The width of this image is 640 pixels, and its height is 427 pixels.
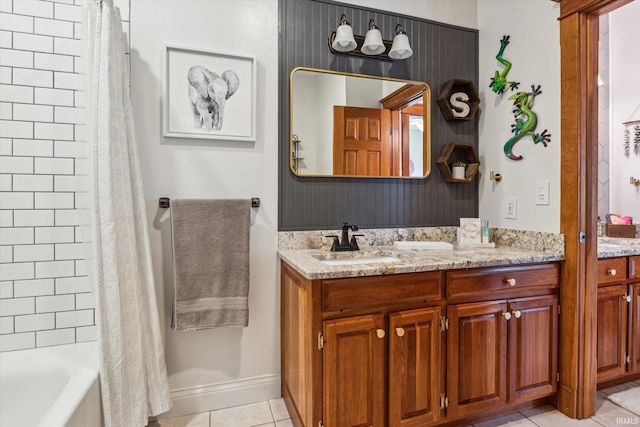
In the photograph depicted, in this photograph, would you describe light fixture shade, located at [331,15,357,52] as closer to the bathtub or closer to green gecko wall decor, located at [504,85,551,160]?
green gecko wall decor, located at [504,85,551,160]

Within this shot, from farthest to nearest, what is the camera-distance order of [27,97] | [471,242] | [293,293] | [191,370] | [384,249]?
1. [471,242]
2. [384,249]
3. [191,370]
4. [293,293]
5. [27,97]

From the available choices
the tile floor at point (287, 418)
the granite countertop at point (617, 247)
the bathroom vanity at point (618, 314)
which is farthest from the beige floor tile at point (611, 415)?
the granite countertop at point (617, 247)

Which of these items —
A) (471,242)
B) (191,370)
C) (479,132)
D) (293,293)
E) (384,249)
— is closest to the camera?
(293,293)

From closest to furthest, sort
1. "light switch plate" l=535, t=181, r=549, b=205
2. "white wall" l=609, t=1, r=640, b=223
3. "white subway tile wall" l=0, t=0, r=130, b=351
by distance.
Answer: "white subway tile wall" l=0, t=0, r=130, b=351 < "light switch plate" l=535, t=181, r=549, b=205 < "white wall" l=609, t=1, r=640, b=223

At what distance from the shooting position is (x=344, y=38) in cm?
190

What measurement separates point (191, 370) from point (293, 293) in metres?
0.74

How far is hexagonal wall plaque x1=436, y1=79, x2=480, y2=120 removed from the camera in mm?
2236

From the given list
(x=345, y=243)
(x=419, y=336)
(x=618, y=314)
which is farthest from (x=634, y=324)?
(x=345, y=243)

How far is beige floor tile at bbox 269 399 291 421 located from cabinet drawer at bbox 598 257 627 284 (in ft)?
6.41

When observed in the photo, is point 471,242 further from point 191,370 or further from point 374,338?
point 191,370

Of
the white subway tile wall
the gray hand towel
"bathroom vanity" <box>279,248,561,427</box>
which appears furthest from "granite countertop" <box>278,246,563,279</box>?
the white subway tile wall

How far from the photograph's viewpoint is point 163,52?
1762mm

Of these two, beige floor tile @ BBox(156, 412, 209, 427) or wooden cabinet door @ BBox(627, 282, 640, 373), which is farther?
wooden cabinet door @ BBox(627, 282, 640, 373)

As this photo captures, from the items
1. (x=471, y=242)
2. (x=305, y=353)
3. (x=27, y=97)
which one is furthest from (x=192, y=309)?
(x=471, y=242)
